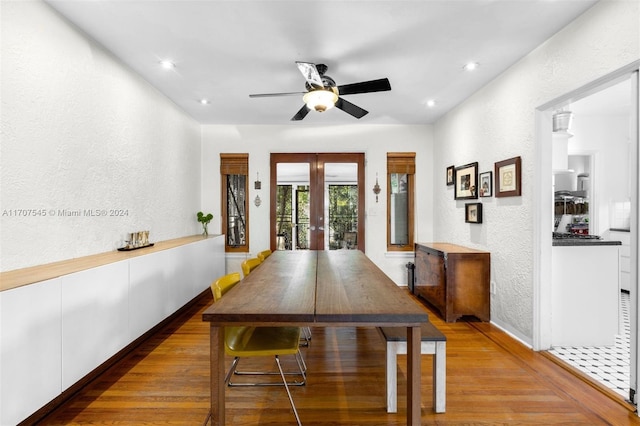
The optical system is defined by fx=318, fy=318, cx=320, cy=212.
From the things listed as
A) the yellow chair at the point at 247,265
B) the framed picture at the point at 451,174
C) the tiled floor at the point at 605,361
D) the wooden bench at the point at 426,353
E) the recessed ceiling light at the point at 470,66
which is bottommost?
the tiled floor at the point at 605,361

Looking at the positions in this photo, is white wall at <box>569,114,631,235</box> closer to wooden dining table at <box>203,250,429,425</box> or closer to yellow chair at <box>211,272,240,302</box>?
wooden dining table at <box>203,250,429,425</box>

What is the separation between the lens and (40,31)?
7.27ft

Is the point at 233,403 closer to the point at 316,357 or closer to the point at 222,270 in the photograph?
the point at 316,357

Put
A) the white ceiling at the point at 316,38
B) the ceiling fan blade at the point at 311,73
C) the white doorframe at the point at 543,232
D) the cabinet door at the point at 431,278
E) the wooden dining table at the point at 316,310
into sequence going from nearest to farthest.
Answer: the wooden dining table at the point at 316,310, the white ceiling at the point at 316,38, the ceiling fan blade at the point at 311,73, the white doorframe at the point at 543,232, the cabinet door at the point at 431,278

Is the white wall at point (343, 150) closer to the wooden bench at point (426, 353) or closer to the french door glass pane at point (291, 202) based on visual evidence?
the french door glass pane at point (291, 202)

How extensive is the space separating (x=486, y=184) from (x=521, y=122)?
0.81 m

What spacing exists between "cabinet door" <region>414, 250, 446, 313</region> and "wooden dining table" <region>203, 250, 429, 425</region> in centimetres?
189

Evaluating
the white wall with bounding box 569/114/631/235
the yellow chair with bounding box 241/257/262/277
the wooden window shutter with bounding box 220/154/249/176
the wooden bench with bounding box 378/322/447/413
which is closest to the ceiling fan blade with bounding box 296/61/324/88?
the yellow chair with bounding box 241/257/262/277

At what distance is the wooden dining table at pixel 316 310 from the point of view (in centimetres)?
147

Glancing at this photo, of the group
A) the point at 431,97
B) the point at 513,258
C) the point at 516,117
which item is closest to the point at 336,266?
the point at 513,258

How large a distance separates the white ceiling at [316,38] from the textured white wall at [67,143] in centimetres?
25

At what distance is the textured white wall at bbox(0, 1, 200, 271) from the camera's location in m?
2.03

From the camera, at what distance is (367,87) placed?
280 cm

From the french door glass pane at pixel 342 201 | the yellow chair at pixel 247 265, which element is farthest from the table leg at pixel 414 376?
the french door glass pane at pixel 342 201
